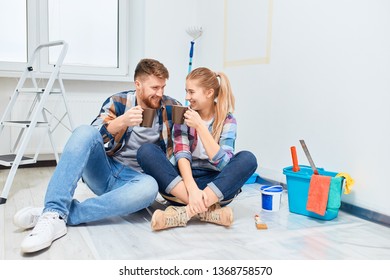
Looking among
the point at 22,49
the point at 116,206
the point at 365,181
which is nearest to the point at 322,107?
the point at 365,181

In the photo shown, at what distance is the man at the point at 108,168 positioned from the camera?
4.83 ft

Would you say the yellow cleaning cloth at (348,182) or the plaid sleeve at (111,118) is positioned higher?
the plaid sleeve at (111,118)

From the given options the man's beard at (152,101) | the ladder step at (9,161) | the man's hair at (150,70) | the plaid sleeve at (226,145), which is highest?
the man's hair at (150,70)

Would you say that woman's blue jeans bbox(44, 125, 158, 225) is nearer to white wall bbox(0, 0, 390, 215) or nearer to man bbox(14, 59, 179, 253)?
man bbox(14, 59, 179, 253)

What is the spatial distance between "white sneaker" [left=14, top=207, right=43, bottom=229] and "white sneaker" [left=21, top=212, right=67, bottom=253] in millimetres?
132

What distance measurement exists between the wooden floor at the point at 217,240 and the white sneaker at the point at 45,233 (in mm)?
28

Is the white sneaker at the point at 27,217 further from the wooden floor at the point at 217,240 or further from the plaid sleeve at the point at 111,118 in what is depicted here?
the plaid sleeve at the point at 111,118

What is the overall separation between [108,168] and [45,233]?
0.44m

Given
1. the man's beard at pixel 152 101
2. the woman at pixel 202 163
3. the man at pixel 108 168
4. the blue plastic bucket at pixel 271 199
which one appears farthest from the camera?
the blue plastic bucket at pixel 271 199

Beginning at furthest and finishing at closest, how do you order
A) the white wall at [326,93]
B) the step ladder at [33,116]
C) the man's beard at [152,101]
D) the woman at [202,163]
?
the step ladder at [33,116], the white wall at [326,93], the man's beard at [152,101], the woman at [202,163]

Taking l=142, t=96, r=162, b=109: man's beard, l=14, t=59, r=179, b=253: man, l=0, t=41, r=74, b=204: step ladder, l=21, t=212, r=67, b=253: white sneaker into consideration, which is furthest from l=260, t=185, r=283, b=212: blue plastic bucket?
l=0, t=41, r=74, b=204: step ladder

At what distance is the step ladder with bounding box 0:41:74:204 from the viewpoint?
211 centimetres

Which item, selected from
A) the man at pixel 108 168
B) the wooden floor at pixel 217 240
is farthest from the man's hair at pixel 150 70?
the wooden floor at pixel 217 240
